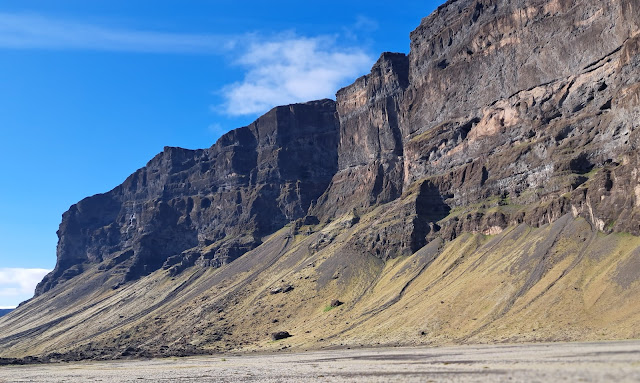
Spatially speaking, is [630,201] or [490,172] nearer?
[630,201]

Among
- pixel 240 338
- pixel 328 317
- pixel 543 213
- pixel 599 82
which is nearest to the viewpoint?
pixel 543 213

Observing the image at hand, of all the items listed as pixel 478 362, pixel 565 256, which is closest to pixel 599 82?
pixel 565 256

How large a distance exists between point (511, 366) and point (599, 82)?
452 feet

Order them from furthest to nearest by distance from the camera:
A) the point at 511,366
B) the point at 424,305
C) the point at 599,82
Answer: the point at 599,82 < the point at 424,305 < the point at 511,366

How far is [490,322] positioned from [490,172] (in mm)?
93504

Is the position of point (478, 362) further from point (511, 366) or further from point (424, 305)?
point (424, 305)

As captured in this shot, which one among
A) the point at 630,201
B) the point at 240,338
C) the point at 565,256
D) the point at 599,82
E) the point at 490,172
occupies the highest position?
the point at 599,82

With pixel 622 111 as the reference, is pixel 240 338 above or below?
below

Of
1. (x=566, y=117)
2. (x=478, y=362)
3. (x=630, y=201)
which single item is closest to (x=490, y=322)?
(x=630, y=201)

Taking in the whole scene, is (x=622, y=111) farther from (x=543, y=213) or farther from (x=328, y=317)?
(x=328, y=317)

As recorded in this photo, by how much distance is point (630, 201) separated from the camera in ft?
394

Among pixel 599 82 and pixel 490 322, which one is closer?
pixel 490 322

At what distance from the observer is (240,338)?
615 feet

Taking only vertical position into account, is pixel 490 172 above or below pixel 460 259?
above
